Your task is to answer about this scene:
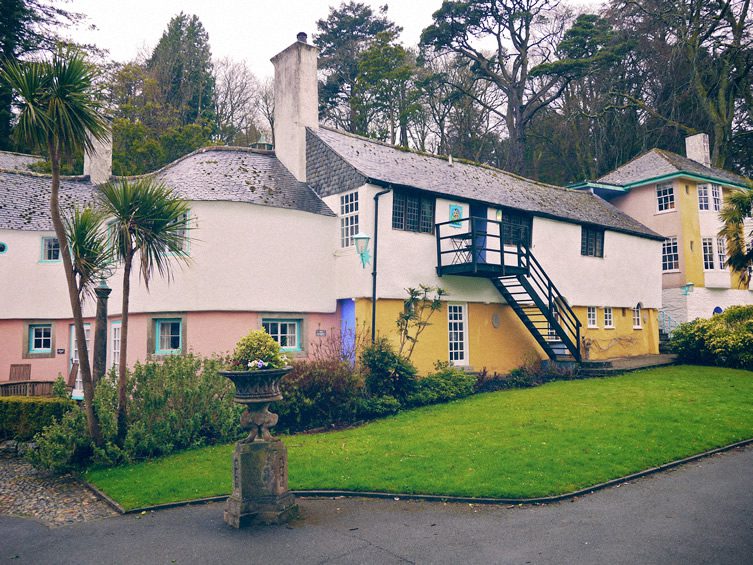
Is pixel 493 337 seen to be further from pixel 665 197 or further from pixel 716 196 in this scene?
pixel 716 196

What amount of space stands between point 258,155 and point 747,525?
17.7 meters

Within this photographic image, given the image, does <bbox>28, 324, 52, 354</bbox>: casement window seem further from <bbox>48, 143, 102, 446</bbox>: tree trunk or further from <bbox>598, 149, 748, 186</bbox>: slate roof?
<bbox>598, 149, 748, 186</bbox>: slate roof

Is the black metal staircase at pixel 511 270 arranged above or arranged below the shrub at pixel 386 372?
above

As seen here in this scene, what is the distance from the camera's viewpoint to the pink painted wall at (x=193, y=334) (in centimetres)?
1677

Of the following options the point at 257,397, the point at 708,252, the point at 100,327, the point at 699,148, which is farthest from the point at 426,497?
the point at 699,148

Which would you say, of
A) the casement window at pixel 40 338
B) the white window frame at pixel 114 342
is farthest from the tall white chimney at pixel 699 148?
the casement window at pixel 40 338

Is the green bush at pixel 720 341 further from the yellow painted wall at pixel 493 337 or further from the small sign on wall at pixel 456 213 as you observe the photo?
the small sign on wall at pixel 456 213

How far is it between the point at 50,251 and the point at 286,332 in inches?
393

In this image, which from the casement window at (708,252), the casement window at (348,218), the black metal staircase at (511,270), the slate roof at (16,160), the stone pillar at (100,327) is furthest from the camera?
the casement window at (708,252)

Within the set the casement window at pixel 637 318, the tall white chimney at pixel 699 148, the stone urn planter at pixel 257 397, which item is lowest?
the stone urn planter at pixel 257 397

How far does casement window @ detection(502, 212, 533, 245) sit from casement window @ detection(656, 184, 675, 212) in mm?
12689

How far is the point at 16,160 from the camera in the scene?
95.7ft

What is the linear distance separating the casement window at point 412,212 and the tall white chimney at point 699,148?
2282cm

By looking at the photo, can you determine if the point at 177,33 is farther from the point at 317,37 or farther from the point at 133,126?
the point at 133,126
